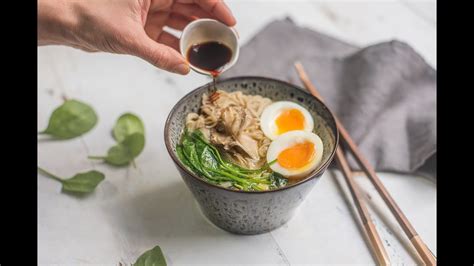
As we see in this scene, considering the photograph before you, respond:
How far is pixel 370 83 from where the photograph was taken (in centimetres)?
283

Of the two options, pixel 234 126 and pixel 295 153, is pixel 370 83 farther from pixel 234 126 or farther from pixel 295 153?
pixel 234 126

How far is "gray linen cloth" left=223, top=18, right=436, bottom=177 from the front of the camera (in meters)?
2.63

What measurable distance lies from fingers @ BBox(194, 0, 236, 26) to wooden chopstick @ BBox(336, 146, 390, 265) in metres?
0.81

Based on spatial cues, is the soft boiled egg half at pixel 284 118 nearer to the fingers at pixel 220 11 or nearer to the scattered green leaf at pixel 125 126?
the fingers at pixel 220 11

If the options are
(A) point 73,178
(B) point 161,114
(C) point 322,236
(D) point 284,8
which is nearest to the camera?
(C) point 322,236

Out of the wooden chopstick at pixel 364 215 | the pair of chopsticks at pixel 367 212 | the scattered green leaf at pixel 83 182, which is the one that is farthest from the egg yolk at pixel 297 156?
the scattered green leaf at pixel 83 182

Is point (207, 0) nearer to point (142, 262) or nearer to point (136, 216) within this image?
point (136, 216)

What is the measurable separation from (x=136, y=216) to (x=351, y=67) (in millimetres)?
1425

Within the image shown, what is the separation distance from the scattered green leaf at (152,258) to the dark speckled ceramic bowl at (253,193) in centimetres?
26

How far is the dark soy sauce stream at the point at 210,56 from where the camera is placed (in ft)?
7.84

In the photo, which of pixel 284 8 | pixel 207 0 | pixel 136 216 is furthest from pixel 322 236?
pixel 284 8

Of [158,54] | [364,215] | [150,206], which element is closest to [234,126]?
[158,54]

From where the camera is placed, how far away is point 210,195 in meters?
2.06

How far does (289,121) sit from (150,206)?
0.72 meters
